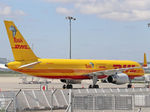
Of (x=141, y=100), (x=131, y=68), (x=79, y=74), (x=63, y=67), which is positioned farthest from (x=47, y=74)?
(x=141, y=100)

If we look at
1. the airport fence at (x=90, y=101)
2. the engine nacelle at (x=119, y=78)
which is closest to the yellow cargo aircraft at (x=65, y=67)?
the engine nacelle at (x=119, y=78)

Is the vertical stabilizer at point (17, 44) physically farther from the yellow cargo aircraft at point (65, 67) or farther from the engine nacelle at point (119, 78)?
the engine nacelle at point (119, 78)

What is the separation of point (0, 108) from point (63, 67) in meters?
23.6

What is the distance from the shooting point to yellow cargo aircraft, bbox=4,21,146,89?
3903 cm

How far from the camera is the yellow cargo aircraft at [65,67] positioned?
3903 centimetres

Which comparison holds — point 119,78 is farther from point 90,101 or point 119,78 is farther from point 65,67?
point 90,101

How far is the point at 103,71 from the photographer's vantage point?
1699 inches

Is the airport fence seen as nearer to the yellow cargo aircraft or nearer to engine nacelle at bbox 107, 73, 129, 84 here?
the yellow cargo aircraft

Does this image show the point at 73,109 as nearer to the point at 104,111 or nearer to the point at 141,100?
the point at 104,111

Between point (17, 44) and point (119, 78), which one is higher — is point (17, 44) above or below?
above

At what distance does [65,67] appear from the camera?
4166cm

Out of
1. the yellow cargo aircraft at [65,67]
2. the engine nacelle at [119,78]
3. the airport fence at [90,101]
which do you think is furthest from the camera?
the engine nacelle at [119,78]

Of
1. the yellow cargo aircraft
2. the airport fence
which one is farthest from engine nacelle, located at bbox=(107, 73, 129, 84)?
the airport fence

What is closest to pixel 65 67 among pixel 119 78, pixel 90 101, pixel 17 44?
pixel 17 44
